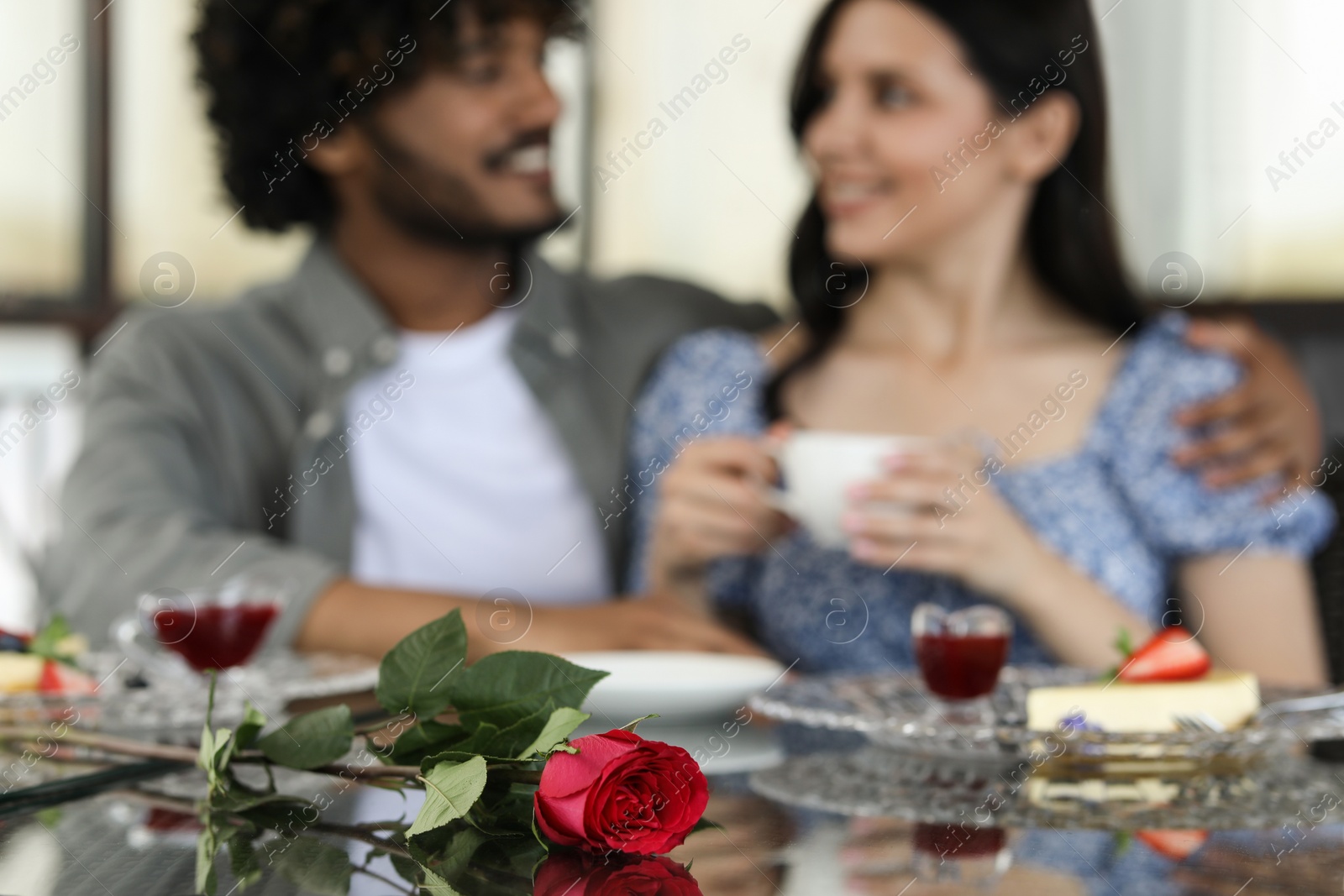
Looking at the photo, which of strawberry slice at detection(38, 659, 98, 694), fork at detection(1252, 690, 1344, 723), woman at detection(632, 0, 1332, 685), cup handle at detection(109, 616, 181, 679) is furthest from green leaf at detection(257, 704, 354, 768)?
woman at detection(632, 0, 1332, 685)

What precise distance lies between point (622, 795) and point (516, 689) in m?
0.09

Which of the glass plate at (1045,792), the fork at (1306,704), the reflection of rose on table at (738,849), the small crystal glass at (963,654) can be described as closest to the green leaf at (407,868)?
the reflection of rose on table at (738,849)

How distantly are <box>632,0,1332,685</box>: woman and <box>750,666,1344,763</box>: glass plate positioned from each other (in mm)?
331

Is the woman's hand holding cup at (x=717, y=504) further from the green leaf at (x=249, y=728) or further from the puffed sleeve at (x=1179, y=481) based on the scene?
the green leaf at (x=249, y=728)

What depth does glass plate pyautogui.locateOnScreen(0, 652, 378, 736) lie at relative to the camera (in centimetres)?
92

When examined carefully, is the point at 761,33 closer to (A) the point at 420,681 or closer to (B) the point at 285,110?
(B) the point at 285,110

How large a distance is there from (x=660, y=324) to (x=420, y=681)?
4.09ft

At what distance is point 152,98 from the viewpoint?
3336 millimetres

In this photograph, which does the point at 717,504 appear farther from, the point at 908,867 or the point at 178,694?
the point at 908,867

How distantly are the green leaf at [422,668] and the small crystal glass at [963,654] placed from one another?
40 centimetres

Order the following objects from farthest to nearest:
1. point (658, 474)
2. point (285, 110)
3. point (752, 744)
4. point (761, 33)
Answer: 1. point (761, 33)
2. point (285, 110)
3. point (658, 474)
4. point (752, 744)

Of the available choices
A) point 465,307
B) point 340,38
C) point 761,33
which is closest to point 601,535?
point 465,307

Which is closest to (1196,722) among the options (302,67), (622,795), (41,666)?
(622,795)

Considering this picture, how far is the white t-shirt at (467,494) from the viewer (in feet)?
5.89
